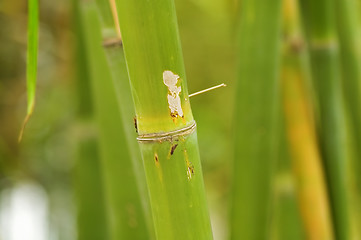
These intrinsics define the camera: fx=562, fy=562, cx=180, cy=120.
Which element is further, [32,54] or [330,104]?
[330,104]

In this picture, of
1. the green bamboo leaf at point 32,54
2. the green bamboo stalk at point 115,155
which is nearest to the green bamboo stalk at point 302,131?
the green bamboo stalk at point 115,155

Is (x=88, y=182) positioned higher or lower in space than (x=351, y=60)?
lower

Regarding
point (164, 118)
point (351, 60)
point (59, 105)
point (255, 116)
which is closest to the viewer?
→ point (164, 118)

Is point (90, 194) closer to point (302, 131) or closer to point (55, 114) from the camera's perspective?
point (302, 131)

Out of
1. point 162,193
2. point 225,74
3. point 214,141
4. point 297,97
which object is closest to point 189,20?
point 225,74

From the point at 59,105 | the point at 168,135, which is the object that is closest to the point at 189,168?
the point at 168,135

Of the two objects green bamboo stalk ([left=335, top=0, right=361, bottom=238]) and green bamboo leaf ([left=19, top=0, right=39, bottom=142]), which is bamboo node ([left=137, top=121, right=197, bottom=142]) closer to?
green bamboo leaf ([left=19, top=0, right=39, bottom=142])

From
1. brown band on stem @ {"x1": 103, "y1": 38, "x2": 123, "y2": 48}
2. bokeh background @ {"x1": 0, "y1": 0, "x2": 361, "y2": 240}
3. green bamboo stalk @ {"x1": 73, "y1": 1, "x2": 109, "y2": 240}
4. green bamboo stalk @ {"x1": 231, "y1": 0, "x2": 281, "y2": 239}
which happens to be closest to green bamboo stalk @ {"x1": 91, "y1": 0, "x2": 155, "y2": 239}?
brown band on stem @ {"x1": 103, "y1": 38, "x2": 123, "y2": 48}
